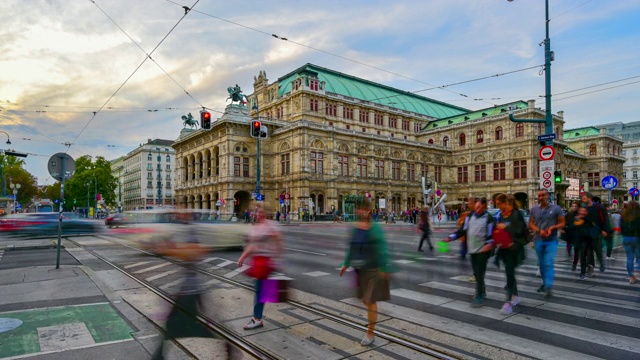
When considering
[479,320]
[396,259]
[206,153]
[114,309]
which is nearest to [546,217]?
[479,320]

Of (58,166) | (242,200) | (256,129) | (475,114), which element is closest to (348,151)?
(242,200)

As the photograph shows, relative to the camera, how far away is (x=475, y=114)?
225ft

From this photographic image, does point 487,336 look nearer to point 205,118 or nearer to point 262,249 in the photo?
point 262,249

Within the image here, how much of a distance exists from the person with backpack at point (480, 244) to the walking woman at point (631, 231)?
4310 millimetres

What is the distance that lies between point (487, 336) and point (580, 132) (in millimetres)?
98924

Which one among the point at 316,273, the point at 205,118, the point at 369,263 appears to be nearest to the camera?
the point at 369,263

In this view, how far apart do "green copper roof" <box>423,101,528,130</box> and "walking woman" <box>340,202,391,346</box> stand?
65.4 metres

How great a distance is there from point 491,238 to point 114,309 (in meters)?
6.61

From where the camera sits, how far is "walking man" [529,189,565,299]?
7445 millimetres

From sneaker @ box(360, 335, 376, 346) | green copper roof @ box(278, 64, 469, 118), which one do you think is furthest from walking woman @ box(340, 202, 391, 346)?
green copper roof @ box(278, 64, 469, 118)

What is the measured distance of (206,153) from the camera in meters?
61.7

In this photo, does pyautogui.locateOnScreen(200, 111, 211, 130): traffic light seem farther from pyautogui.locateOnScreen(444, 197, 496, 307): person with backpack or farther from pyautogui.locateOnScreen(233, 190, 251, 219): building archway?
pyautogui.locateOnScreen(233, 190, 251, 219): building archway

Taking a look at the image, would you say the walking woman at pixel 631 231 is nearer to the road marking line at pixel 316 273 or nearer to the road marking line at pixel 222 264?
the road marking line at pixel 316 273

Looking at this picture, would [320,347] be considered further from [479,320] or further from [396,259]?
[396,259]
